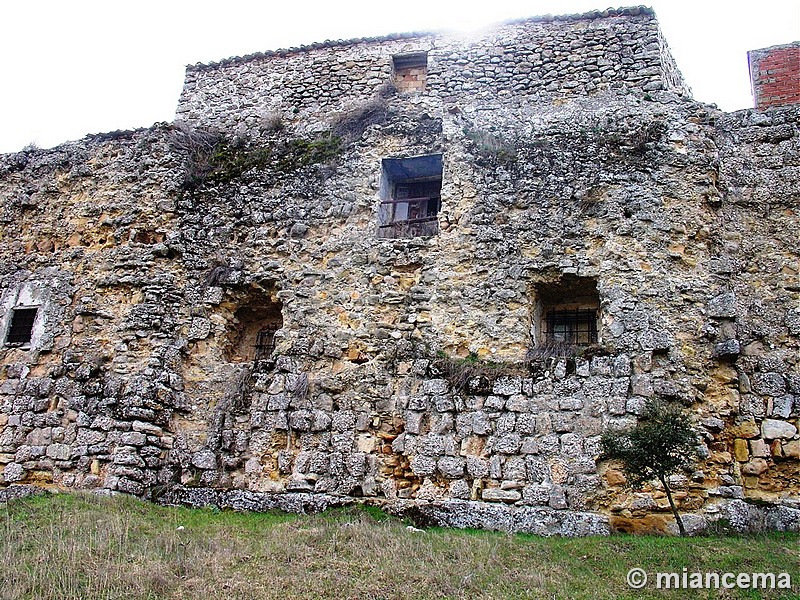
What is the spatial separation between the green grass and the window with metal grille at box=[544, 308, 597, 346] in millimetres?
3221

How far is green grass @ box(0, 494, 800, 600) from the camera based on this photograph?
675 cm

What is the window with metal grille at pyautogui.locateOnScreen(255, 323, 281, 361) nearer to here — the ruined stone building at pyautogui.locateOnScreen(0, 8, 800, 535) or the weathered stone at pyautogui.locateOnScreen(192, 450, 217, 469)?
the ruined stone building at pyautogui.locateOnScreen(0, 8, 800, 535)

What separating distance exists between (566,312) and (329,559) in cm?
546

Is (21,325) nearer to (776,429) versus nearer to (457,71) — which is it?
(457,71)

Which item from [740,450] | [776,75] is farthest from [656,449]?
[776,75]

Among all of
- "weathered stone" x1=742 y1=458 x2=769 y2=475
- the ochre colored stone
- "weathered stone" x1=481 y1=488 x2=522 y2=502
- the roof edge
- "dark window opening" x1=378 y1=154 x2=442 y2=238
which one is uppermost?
the roof edge

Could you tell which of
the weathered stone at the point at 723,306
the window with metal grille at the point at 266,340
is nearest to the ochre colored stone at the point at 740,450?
the weathered stone at the point at 723,306

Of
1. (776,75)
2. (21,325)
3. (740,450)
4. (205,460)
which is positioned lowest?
(205,460)

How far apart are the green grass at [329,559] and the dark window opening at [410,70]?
25.8 feet

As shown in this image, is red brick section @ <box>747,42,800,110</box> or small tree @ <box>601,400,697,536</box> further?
red brick section @ <box>747,42,800,110</box>

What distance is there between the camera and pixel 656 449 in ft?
27.8

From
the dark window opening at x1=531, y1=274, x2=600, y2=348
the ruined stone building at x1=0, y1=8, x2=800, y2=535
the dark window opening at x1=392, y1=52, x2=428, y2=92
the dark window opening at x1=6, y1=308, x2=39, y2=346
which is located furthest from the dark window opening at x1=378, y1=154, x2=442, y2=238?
the dark window opening at x1=6, y1=308, x2=39, y2=346

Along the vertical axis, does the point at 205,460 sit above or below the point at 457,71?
below

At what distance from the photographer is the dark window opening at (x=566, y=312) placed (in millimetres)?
11070
